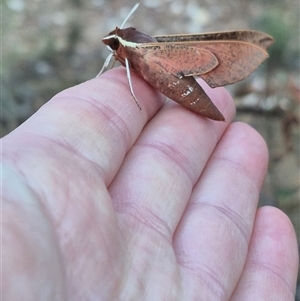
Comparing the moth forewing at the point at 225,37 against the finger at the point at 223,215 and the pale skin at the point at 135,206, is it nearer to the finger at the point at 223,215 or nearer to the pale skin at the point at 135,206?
the pale skin at the point at 135,206

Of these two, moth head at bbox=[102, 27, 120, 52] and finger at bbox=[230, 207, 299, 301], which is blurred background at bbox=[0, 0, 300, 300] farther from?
moth head at bbox=[102, 27, 120, 52]

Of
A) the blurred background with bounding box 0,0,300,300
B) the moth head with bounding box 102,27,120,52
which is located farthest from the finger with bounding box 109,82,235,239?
the blurred background with bounding box 0,0,300,300

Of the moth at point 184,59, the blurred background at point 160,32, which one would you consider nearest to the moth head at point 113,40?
the moth at point 184,59

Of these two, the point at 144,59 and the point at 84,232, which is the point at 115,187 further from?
the point at 144,59

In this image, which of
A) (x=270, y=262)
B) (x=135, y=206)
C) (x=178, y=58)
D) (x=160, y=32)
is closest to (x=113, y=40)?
(x=178, y=58)

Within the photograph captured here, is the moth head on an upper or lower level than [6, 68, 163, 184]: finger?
upper

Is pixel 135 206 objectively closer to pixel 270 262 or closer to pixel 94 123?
pixel 94 123

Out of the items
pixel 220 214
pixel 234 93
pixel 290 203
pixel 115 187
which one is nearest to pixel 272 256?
pixel 220 214
